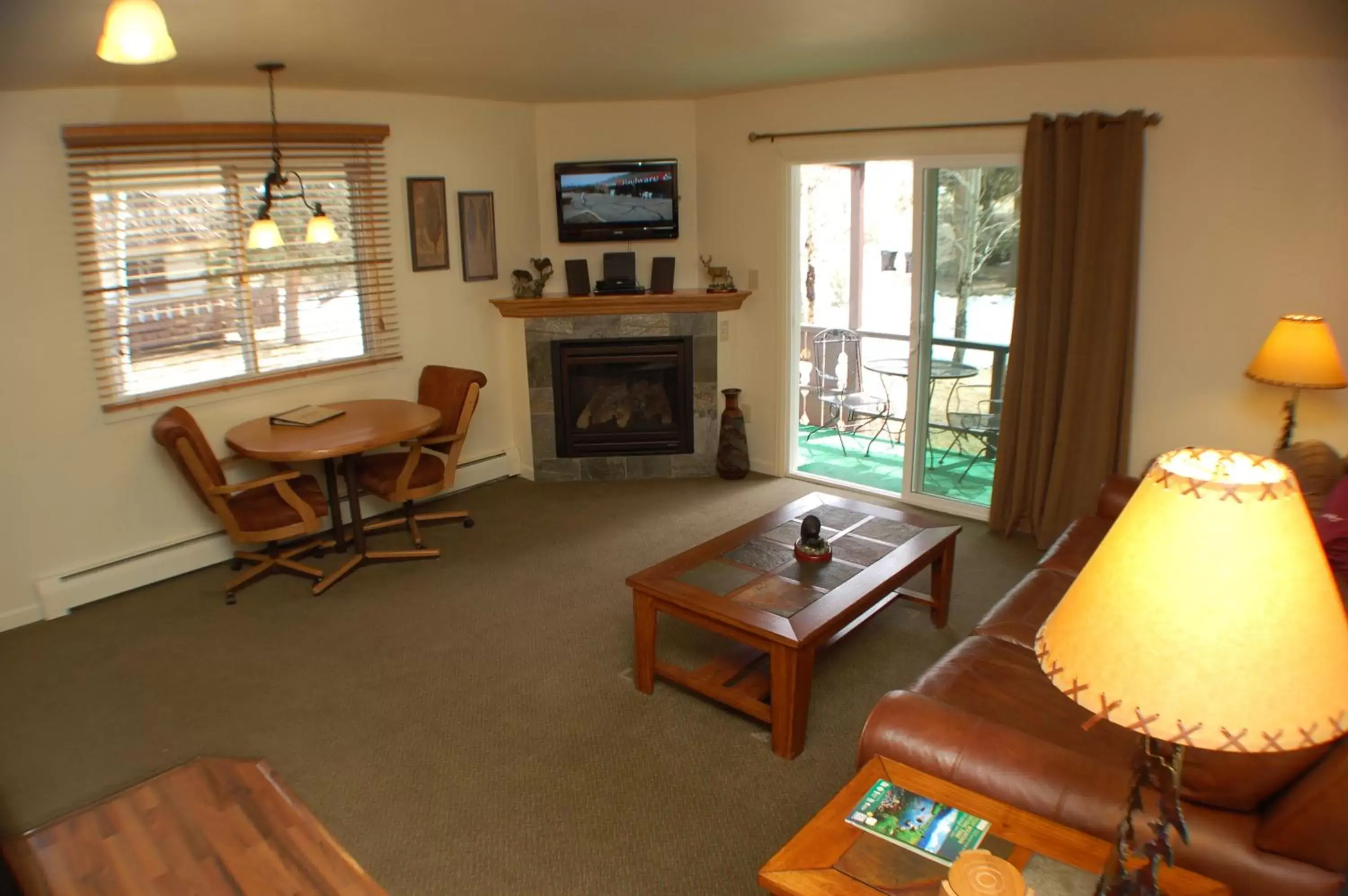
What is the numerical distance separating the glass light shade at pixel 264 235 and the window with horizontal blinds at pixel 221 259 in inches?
18.8

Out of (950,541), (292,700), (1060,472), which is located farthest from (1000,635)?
(292,700)

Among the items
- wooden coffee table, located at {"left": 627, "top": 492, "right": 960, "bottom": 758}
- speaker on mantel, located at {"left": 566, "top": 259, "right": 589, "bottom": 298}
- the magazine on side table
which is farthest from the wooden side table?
speaker on mantel, located at {"left": 566, "top": 259, "right": 589, "bottom": 298}

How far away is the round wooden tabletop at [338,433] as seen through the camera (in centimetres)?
448

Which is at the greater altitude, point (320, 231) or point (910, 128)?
point (910, 128)

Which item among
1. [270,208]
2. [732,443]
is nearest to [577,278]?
[732,443]

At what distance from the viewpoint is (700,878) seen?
2723mm

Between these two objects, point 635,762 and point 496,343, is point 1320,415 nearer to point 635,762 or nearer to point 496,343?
point 635,762

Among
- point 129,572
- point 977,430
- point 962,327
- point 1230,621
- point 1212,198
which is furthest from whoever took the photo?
point 977,430

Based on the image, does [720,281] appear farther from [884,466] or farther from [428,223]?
[428,223]

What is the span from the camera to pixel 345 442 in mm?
4602

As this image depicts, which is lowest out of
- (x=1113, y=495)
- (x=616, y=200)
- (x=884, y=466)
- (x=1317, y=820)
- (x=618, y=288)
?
(x=884, y=466)

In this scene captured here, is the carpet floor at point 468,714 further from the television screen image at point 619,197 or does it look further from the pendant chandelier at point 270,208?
the television screen image at point 619,197

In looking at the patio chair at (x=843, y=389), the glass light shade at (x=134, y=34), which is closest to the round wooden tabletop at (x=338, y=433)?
the glass light shade at (x=134, y=34)

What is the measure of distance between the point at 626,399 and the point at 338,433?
6.97 ft
